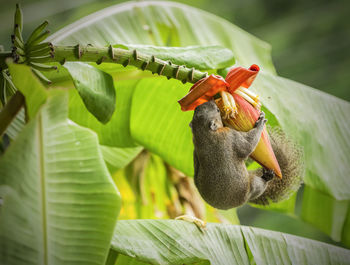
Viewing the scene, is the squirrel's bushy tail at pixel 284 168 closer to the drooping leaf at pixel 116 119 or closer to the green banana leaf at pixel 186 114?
the green banana leaf at pixel 186 114

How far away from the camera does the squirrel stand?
0.49m

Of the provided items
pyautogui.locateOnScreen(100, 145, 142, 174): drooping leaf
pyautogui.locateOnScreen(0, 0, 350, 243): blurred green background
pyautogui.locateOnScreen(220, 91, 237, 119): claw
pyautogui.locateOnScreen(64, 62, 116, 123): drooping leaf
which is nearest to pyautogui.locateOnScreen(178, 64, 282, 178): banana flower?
pyautogui.locateOnScreen(220, 91, 237, 119): claw

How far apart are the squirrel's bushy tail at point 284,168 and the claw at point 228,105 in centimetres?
11

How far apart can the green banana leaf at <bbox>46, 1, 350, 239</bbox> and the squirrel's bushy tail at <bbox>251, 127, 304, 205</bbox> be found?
4.3 inches

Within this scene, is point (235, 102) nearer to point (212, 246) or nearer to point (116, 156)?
point (212, 246)

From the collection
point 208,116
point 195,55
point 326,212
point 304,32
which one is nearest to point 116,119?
point 195,55

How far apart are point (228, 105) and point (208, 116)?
0.03 metres

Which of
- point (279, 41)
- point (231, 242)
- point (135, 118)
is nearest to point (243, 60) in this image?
point (135, 118)

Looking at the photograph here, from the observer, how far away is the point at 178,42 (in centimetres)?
97

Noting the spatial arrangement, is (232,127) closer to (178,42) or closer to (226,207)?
(226,207)

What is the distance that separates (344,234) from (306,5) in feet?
5.60

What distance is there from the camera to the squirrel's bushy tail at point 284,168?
569 millimetres

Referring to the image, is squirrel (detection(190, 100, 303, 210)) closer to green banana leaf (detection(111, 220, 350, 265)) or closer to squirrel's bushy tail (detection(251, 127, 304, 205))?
squirrel's bushy tail (detection(251, 127, 304, 205))

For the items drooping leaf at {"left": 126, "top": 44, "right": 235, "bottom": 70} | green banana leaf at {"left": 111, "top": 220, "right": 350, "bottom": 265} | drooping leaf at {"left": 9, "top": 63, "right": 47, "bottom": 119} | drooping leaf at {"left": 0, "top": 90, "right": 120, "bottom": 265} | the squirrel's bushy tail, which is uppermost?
drooping leaf at {"left": 9, "top": 63, "right": 47, "bottom": 119}
